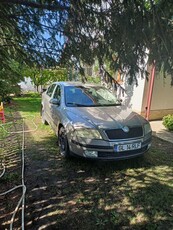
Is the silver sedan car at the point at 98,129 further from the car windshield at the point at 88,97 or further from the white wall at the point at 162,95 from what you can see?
the white wall at the point at 162,95

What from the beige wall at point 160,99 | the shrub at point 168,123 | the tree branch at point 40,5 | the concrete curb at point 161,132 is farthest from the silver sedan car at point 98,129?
the beige wall at point 160,99

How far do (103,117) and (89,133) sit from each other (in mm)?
540

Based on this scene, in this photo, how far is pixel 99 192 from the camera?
130 inches

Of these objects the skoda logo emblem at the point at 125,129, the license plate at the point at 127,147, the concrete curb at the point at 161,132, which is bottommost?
the concrete curb at the point at 161,132

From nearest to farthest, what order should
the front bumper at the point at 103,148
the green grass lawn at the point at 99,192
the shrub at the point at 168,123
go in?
the green grass lawn at the point at 99,192, the front bumper at the point at 103,148, the shrub at the point at 168,123

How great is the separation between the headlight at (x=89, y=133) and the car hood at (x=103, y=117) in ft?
0.40

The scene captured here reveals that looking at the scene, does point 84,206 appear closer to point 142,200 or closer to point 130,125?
point 142,200

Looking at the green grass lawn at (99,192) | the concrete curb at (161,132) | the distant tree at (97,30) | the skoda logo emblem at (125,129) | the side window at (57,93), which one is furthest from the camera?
the concrete curb at (161,132)

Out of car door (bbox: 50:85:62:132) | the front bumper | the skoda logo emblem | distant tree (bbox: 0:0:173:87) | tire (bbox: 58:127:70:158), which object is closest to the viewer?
distant tree (bbox: 0:0:173:87)

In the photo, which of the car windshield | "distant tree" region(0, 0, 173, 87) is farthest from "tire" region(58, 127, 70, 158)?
"distant tree" region(0, 0, 173, 87)

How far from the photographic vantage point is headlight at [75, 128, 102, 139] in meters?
3.77

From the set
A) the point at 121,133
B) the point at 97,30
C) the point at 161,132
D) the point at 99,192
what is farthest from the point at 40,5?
the point at 161,132

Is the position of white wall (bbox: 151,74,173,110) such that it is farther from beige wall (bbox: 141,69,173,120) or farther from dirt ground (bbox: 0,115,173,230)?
dirt ground (bbox: 0,115,173,230)

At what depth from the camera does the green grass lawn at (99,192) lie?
2.68 m
